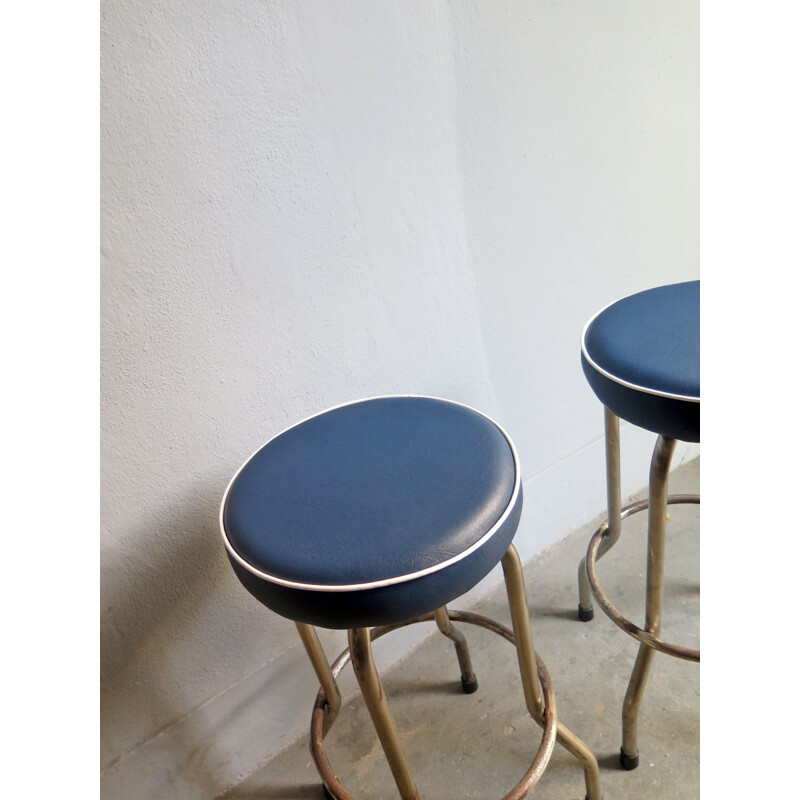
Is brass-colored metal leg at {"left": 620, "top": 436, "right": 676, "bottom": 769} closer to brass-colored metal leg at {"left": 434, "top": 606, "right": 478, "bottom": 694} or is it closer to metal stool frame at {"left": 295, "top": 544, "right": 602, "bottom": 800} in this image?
metal stool frame at {"left": 295, "top": 544, "right": 602, "bottom": 800}

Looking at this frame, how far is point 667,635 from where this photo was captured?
5.25 feet

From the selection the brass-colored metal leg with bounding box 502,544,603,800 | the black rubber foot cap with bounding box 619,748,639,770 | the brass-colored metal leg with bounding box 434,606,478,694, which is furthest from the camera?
the brass-colored metal leg with bounding box 434,606,478,694

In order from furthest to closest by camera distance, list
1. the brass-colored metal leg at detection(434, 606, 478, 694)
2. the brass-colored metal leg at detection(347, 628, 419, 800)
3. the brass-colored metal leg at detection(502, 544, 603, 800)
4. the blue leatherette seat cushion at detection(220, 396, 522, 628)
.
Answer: the brass-colored metal leg at detection(434, 606, 478, 694)
the brass-colored metal leg at detection(502, 544, 603, 800)
the brass-colored metal leg at detection(347, 628, 419, 800)
the blue leatherette seat cushion at detection(220, 396, 522, 628)

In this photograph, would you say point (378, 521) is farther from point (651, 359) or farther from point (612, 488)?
point (612, 488)

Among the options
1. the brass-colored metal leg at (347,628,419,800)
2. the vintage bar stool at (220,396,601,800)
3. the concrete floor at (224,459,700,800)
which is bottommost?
the concrete floor at (224,459,700,800)

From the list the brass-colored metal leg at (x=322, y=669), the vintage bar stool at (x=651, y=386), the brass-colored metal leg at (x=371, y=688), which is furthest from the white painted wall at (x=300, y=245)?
the brass-colored metal leg at (x=371, y=688)

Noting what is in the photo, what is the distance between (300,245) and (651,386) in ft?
2.06

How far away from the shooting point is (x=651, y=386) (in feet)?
3.03

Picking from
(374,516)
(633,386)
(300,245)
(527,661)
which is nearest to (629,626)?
(527,661)

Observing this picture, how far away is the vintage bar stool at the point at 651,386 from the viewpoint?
913 millimetres

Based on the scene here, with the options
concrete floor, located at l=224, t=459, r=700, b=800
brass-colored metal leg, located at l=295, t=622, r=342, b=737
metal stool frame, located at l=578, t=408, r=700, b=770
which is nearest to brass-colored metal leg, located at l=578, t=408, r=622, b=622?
metal stool frame, located at l=578, t=408, r=700, b=770

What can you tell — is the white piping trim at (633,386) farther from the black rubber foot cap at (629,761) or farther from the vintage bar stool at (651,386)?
the black rubber foot cap at (629,761)

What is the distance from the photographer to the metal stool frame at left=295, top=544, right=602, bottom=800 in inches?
34.6

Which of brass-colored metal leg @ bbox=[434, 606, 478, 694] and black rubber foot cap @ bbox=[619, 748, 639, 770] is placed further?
brass-colored metal leg @ bbox=[434, 606, 478, 694]
